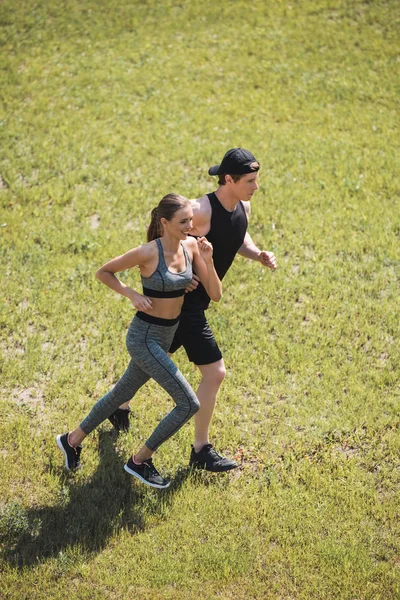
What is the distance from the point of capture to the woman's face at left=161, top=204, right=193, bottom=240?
5.55 m

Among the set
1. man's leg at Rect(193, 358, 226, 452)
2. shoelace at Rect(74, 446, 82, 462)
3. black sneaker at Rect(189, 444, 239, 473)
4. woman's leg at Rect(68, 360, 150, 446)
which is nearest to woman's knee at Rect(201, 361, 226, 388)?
man's leg at Rect(193, 358, 226, 452)

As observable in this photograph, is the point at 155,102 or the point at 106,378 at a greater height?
the point at 155,102

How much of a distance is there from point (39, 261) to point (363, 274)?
438 centimetres

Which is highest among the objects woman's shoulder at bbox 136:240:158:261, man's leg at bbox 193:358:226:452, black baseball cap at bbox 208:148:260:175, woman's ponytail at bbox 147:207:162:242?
black baseball cap at bbox 208:148:260:175

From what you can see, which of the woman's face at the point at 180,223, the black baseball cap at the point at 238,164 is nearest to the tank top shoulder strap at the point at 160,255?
the woman's face at the point at 180,223

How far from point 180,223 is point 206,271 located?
56 centimetres

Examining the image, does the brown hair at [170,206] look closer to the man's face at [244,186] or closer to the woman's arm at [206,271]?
the woman's arm at [206,271]

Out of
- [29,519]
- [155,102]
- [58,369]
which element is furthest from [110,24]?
[29,519]

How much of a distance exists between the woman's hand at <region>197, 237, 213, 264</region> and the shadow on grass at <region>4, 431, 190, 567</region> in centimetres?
202

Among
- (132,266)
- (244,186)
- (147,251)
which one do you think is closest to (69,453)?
(132,266)

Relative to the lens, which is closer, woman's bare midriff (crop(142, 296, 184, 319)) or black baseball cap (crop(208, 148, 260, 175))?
woman's bare midriff (crop(142, 296, 184, 319))

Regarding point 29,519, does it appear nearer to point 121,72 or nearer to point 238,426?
point 238,426

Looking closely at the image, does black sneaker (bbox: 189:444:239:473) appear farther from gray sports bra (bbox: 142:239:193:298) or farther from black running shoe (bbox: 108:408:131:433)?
gray sports bra (bbox: 142:239:193:298)

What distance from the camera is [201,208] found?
20.0 ft
